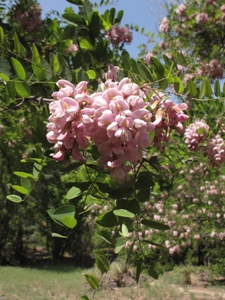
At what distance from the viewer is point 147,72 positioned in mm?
1041

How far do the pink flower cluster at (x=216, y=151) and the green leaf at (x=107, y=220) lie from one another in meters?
1.21

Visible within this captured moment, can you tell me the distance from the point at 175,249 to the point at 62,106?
326 inches

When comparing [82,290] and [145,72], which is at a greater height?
[145,72]

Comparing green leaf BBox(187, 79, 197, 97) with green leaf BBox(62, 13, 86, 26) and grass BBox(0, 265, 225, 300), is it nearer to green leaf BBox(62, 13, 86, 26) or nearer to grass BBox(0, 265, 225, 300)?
green leaf BBox(62, 13, 86, 26)

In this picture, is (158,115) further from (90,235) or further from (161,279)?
(90,235)

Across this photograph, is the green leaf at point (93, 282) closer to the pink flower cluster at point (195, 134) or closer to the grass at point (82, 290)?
the pink flower cluster at point (195, 134)

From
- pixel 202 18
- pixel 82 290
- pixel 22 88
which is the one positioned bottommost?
pixel 82 290

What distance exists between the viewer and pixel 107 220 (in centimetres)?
86

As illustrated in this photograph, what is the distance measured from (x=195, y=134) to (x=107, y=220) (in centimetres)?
126

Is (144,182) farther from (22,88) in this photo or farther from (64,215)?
(22,88)

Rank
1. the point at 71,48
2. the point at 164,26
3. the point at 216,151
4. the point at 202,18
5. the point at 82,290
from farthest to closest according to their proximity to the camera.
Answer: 1. the point at 82,290
2. the point at 164,26
3. the point at 202,18
4. the point at 71,48
5. the point at 216,151

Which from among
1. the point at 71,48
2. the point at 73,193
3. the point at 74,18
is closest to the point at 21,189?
the point at 73,193

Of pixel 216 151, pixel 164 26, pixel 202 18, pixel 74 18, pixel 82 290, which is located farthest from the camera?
pixel 82 290

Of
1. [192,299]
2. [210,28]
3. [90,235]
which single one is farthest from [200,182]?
[90,235]
